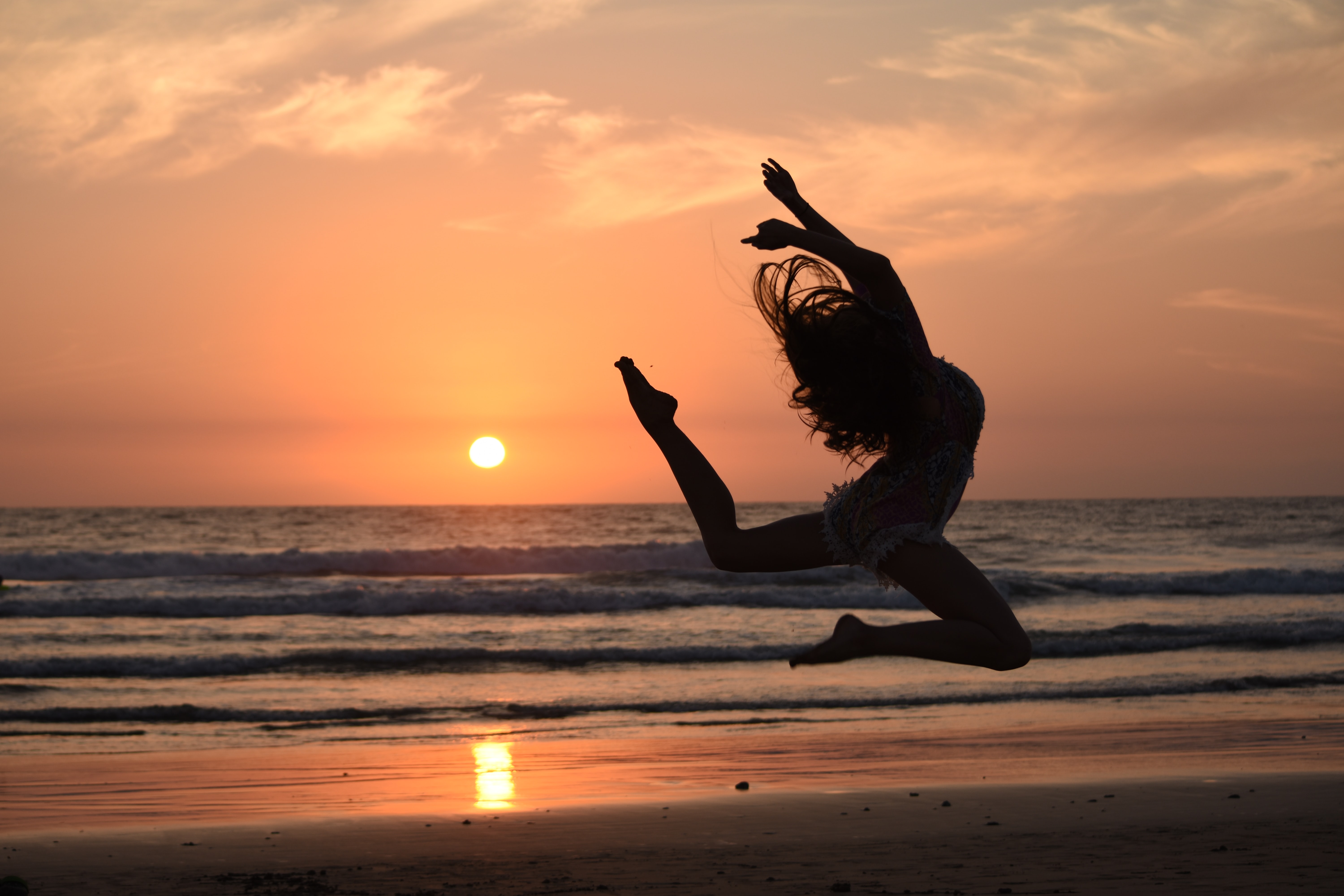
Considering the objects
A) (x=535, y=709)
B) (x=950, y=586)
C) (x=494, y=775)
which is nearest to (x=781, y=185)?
(x=950, y=586)

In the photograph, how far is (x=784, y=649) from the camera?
16219 mm

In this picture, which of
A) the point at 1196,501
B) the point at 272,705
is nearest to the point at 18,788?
the point at 272,705

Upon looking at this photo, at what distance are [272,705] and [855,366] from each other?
10.4 m

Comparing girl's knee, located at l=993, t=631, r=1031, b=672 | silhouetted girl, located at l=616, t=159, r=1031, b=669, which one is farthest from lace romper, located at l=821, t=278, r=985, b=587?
girl's knee, located at l=993, t=631, r=1031, b=672

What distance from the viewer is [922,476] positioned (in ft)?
12.5

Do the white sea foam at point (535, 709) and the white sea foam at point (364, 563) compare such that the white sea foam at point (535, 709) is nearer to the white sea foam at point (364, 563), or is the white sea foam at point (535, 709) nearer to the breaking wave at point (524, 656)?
the breaking wave at point (524, 656)

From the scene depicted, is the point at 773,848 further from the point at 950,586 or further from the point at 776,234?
the point at 776,234

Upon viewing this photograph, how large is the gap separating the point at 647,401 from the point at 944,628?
132cm

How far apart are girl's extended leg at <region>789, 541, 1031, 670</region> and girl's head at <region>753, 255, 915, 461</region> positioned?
384 millimetres

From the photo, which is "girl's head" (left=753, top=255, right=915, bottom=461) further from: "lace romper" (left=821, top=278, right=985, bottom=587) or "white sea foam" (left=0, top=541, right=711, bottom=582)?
"white sea foam" (left=0, top=541, right=711, bottom=582)

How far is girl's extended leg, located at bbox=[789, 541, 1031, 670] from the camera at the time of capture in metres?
3.63

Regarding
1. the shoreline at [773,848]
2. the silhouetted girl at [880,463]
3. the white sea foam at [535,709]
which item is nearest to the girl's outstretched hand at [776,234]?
the silhouetted girl at [880,463]

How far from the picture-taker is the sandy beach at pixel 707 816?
6.12m

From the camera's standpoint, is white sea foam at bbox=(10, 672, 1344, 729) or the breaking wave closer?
white sea foam at bbox=(10, 672, 1344, 729)
